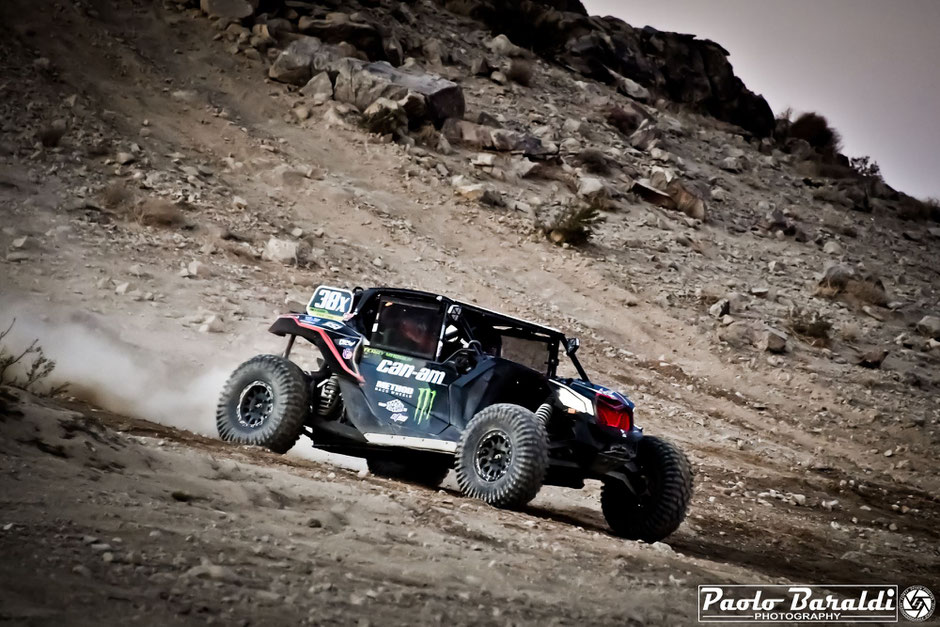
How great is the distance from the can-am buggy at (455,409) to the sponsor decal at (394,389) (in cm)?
1

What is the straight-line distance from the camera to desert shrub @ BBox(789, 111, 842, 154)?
4725 centimetres

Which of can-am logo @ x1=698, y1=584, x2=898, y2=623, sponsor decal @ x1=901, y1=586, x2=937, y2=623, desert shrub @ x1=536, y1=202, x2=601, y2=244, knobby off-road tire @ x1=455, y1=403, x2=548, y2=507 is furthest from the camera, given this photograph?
desert shrub @ x1=536, y1=202, x2=601, y2=244

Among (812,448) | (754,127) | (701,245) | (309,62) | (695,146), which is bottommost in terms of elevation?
(812,448)

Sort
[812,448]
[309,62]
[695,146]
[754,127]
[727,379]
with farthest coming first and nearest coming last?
[754,127] < [695,146] < [309,62] < [727,379] < [812,448]

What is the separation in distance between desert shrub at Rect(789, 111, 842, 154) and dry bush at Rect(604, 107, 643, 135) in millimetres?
16386

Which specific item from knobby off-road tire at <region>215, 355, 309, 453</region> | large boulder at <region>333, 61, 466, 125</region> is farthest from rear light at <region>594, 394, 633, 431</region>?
large boulder at <region>333, 61, 466, 125</region>

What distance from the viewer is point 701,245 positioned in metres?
26.0

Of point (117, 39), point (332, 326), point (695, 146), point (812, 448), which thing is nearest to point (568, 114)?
point (695, 146)

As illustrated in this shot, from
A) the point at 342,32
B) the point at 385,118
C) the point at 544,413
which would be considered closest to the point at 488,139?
the point at 385,118

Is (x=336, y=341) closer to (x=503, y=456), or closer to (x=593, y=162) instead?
(x=503, y=456)

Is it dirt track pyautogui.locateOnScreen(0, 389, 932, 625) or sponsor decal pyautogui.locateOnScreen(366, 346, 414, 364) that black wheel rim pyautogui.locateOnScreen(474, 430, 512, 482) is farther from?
sponsor decal pyautogui.locateOnScreen(366, 346, 414, 364)

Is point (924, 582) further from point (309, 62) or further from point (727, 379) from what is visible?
point (309, 62)

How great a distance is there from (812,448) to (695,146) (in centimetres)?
1961

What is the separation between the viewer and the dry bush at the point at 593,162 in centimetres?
2848
